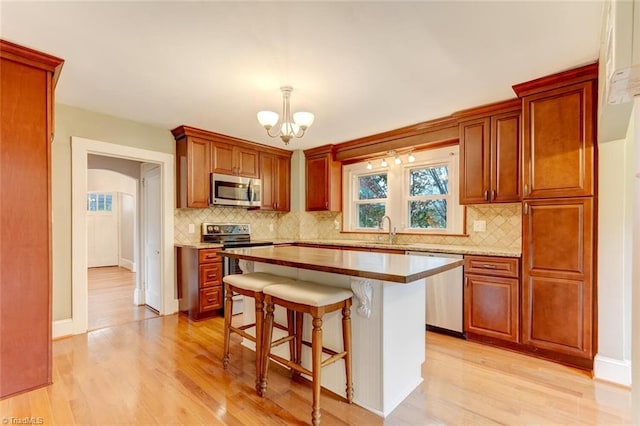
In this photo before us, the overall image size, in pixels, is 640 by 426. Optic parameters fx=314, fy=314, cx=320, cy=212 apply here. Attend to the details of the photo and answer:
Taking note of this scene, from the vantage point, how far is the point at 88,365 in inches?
99.0

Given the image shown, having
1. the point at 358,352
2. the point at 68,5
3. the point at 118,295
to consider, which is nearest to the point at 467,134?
the point at 358,352

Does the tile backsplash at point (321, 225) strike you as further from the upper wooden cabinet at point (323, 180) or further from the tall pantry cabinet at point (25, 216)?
the tall pantry cabinet at point (25, 216)

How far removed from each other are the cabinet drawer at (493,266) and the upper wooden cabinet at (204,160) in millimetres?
3037

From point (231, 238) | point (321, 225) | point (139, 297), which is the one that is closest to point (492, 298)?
point (321, 225)

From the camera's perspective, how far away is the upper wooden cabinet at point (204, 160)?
154 inches

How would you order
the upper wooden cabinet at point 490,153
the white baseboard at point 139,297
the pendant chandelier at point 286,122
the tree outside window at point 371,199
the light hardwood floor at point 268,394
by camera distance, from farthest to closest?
the tree outside window at point 371,199 → the white baseboard at point 139,297 → the upper wooden cabinet at point 490,153 → the pendant chandelier at point 286,122 → the light hardwood floor at point 268,394

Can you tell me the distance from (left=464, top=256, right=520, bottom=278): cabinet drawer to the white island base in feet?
3.53

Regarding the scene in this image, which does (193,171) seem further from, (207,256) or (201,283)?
(201,283)

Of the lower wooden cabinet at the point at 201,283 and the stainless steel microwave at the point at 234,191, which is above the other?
the stainless steel microwave at the point at 234,191

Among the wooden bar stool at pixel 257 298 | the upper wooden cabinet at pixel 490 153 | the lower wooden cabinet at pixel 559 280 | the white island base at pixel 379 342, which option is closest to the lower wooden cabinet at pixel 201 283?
the wooden bar stool at pixel 257 298

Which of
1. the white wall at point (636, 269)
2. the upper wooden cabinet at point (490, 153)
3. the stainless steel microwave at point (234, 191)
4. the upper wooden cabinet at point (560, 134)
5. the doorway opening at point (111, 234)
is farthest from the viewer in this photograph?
the doorway opening at point (111, 234)

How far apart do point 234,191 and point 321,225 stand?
5.31 ft

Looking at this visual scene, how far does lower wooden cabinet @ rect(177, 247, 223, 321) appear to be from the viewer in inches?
144

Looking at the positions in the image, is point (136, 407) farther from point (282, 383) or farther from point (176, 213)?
point (176, 213)
